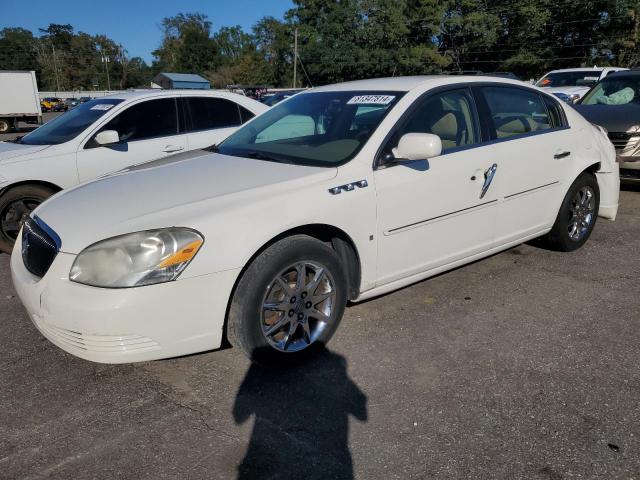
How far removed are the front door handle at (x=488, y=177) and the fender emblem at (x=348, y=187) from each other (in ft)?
3.46

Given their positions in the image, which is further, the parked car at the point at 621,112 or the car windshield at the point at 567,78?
the car windshield at the point at 567,78

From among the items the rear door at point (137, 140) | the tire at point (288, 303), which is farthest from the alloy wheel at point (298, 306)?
the rear door at point (137, 140)

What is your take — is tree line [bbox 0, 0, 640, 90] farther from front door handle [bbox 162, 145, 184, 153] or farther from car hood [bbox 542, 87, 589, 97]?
front door handle [bbox 162, 145, 184, 153]

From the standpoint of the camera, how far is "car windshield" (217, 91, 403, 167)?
3.29 meters

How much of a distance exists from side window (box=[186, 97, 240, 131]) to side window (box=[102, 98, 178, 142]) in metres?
0.23

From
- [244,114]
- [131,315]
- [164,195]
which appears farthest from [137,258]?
[244,114]

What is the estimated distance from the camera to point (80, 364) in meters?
3.04

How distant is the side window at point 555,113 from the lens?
4.38m

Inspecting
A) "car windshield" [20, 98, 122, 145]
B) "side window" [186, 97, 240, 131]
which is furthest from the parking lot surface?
"side window" [186, 97, 240, 131]

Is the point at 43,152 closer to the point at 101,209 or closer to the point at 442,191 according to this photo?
the point at 101,209

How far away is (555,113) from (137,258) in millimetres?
3639

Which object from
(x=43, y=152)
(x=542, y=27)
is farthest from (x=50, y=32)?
(x=43, y=152)

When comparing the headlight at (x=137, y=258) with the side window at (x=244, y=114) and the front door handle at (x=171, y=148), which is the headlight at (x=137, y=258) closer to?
the front door handle at (x=171, y=148)

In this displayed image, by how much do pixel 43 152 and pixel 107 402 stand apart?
11.0 feet
